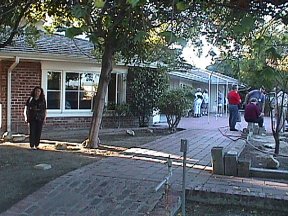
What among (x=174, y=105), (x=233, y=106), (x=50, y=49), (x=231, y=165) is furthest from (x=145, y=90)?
(x=231, y=165)

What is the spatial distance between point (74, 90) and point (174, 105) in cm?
406

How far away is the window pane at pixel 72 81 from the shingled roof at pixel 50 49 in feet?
2.94

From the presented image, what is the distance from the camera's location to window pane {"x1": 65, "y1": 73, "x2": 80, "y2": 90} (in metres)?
16.2

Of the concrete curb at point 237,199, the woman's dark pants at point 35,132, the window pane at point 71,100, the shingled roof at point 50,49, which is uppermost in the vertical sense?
the shingled roof at point 50,49

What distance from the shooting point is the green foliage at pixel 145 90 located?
17625 mm

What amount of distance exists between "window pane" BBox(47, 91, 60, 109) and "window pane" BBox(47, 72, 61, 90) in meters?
0.20

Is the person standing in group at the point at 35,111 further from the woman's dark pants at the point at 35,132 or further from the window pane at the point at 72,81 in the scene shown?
the window pane at the point at 72,81

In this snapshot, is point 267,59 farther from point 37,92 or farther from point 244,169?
point 37,92

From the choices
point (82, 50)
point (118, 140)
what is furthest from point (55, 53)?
point (118, 140)

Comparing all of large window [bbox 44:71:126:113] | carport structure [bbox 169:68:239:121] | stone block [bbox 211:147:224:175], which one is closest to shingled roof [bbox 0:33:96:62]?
large window [bbox 44:71:126:113]

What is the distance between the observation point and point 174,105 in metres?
16.3

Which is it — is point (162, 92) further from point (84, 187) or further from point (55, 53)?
point (84, 187)

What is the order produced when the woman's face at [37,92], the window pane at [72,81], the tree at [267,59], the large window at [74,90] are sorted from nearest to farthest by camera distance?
→ the tree at [267,59] → the woman's face at [37,92] → the large window at [74,90] → the window pane at [72,81]

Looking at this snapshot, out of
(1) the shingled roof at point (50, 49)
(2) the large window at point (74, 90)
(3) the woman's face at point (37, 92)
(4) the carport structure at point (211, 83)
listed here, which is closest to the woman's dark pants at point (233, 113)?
(2) the large window at point (74, 90)
